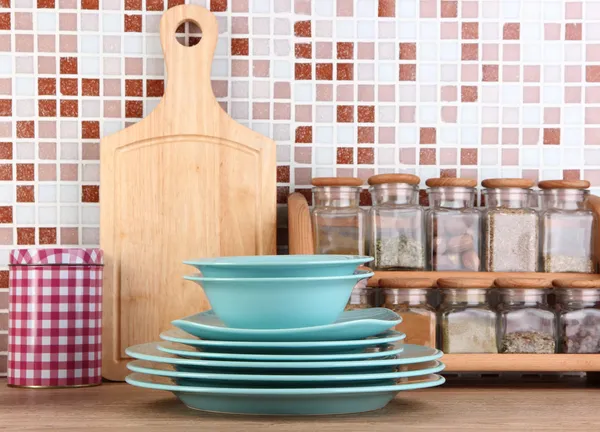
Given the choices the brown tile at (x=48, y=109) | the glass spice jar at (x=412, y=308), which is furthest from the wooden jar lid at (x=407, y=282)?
the brown tile at (x=48, y=109)

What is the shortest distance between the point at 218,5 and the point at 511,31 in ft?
1.64

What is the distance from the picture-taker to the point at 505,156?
4.75 ft

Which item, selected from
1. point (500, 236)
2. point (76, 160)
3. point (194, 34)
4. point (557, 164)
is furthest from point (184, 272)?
point (557, 164)

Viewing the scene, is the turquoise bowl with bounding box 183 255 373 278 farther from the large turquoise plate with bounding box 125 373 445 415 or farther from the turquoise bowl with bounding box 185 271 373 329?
the large turquoise plate with bounding box 125 373 445 415

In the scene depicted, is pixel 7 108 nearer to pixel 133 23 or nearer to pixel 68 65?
pixel 68 65

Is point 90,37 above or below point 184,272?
above

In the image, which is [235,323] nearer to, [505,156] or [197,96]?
[197,96]

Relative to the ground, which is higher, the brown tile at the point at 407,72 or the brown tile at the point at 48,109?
the brown tile at the point at 407,72

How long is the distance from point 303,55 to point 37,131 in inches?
18.2

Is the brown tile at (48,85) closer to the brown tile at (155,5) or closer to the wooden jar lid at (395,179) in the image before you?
the brown tile at (155,5)

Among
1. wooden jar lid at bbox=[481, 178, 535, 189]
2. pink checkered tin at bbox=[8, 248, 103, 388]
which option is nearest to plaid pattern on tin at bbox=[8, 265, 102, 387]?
pink checkered tin at bbox=[8, 248, 103, 388]

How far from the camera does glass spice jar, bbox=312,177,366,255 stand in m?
1.31

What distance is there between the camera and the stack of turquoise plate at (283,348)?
2.85 ft

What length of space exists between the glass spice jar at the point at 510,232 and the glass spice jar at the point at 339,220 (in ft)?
0.64
